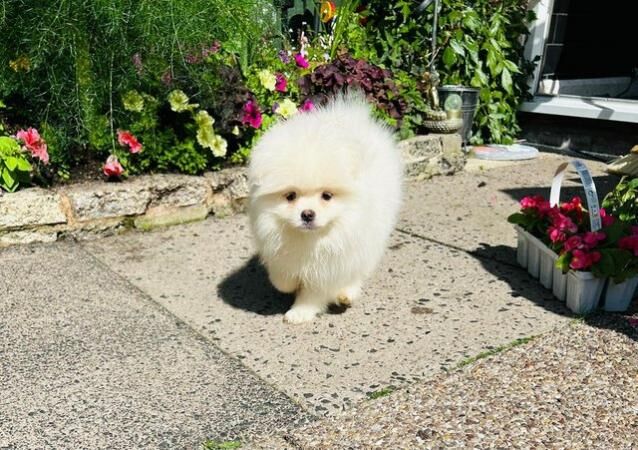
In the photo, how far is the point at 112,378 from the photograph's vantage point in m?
2.82

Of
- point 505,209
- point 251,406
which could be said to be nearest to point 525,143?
point 505,209

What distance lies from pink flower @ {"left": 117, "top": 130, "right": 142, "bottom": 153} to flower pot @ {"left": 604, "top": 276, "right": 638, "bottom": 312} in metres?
3.17

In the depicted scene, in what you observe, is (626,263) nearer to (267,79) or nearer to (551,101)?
(267,79)

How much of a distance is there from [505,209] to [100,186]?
3056 millimetres

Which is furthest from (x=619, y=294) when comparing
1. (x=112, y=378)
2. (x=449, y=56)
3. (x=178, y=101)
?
(x=449, y=56)

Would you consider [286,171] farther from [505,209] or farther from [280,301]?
[505,209]

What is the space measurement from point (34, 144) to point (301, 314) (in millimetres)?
2247

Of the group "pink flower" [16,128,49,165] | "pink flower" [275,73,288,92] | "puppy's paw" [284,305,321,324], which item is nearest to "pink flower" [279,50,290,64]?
"pink flower" [275,73,288,92]

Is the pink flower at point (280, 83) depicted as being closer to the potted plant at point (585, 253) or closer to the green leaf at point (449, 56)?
the green leaf at point (449, 56)

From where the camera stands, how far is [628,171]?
18.6 ft

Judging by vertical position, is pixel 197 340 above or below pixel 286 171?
below

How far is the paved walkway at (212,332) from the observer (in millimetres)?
2576

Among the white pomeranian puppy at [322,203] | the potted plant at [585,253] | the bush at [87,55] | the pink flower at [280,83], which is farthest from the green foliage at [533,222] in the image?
the bush at [87,55]

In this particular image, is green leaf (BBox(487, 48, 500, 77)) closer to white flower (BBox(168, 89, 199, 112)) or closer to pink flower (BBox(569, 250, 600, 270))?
white flower (BBox(168, 89, 199, 112))
